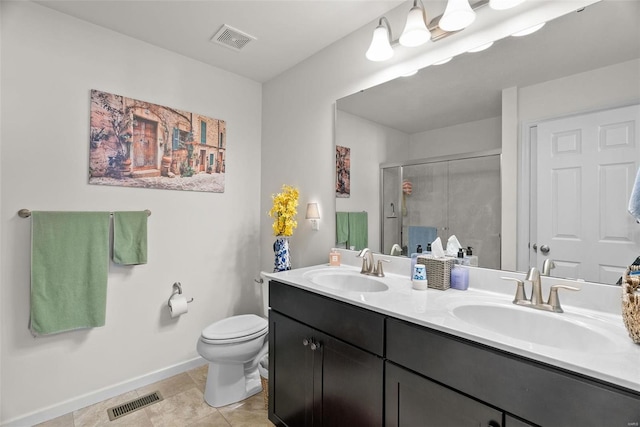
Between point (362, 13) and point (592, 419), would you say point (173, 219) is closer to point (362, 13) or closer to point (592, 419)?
point (362, 13)

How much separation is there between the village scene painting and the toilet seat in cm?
106

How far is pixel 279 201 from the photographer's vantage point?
2.23m

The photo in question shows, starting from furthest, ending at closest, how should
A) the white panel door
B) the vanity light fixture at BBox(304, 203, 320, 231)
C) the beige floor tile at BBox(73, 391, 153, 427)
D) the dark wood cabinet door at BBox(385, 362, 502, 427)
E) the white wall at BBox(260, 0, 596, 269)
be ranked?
the vanity light fixture at BBox(304, 203, 320, 231) < the beige floor tile at BBox(73, 391, 153, 427) < the white wall at BBox(260, 0, 596, 269) < the white panel door < the dark wood cabinet door at BBox(385, 362, 502, 427)

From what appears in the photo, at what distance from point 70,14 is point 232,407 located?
265cm

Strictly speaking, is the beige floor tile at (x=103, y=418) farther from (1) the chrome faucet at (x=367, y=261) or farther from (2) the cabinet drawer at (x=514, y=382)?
(2) the cabinet drawer at (x=514, y=382)

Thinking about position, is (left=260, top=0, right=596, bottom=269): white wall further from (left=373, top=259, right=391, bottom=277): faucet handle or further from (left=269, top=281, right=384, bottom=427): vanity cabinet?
(left=269, top=281, right=384, bottom=427): vanity cabinet

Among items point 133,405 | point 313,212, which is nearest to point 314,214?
point 313,212

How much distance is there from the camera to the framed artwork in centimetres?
206

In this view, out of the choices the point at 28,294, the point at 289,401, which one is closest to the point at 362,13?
the point at 289,401

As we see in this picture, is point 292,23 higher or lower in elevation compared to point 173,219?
higher

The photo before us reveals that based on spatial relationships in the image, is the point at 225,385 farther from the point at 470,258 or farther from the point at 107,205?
the point at 470,258

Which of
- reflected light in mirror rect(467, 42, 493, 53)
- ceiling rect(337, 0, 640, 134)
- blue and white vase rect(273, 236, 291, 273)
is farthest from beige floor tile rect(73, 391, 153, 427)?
reflected light in mirror rect(467, 42, 493, 53)

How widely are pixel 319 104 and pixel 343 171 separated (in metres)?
0.57

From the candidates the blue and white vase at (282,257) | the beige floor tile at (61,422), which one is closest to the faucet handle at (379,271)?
the blue and white vase at (282,257)
